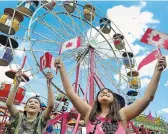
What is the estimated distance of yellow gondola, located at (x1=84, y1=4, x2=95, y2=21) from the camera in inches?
558

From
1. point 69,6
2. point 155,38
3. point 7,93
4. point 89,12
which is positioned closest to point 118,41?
point 89,12

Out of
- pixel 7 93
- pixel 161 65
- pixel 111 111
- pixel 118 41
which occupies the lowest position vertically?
pixel 111 111

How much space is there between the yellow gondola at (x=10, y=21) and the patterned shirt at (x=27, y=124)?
913cm

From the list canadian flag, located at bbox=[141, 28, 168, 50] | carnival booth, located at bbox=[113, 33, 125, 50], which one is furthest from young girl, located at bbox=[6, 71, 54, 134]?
carnival booth, located at bbox=[113, 33, 125, 50]

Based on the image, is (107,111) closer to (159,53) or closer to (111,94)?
(111,94)

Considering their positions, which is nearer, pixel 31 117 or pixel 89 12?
pixel 31 117

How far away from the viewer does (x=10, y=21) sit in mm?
12070

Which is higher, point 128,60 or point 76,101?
point 128,60

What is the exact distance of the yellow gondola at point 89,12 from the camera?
14164 millimetres

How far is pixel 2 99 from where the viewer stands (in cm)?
1295

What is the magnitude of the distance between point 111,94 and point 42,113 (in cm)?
84

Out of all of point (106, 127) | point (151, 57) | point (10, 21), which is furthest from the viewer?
point (10, 21)

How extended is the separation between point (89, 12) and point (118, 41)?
6.12 feet

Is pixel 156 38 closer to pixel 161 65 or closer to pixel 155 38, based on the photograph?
pixel 155 38
